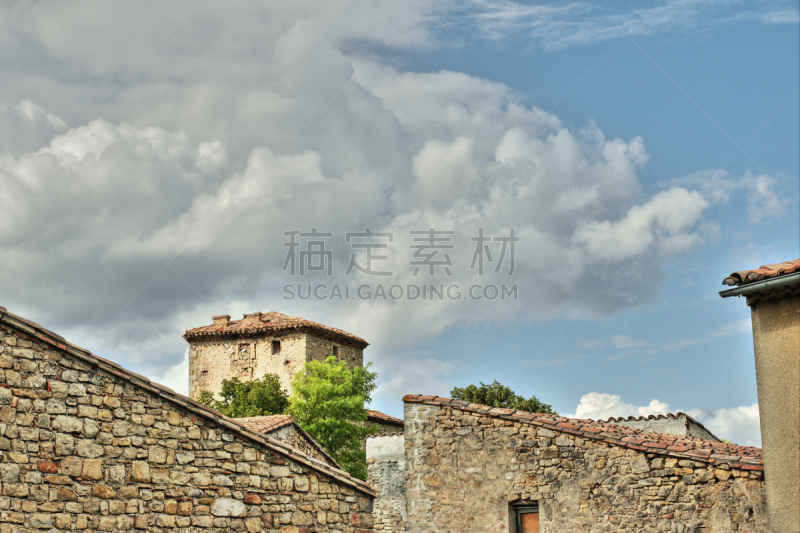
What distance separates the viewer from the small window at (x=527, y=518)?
1203cm

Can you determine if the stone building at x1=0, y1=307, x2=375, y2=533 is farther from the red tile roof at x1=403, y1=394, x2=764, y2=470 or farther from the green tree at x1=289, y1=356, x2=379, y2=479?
the green tree at x1=289, y1=356, x2=379, y2=479

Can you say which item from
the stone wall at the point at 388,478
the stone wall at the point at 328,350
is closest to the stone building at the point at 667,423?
the stone wall at the point at 388,478

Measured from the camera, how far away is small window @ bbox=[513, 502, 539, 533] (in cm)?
1203

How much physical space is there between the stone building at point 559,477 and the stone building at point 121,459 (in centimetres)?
283

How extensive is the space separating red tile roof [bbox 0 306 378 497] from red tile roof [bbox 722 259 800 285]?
5904mm

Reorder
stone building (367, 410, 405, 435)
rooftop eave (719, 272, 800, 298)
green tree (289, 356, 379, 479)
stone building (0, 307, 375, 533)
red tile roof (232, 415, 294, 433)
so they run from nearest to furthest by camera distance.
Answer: stone building (0, 307, 375, 533) < rooftop eave (719, 272, 800, 298) < red tile roof (232, 415, 294, 433) < green tree (289, 356, 379, 479) < stone building (367, 410, 405, 435)

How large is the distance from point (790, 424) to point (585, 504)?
3.67 metres

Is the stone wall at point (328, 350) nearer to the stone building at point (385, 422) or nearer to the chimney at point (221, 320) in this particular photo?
the stone building at point (385, 422)

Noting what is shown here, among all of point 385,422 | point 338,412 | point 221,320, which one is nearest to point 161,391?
point 338,412

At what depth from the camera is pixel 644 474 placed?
443 inches

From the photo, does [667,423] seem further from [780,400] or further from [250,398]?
[250,398]

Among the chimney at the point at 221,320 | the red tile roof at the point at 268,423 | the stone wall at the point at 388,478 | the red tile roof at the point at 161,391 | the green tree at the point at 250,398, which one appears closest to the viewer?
the red tile roof at the point at 161,391

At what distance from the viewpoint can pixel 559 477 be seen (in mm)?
11875

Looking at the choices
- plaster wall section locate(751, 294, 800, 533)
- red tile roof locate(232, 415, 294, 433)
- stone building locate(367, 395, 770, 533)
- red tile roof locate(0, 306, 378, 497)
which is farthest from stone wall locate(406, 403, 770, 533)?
red tile roof locate(232, 415, 294, 433)
